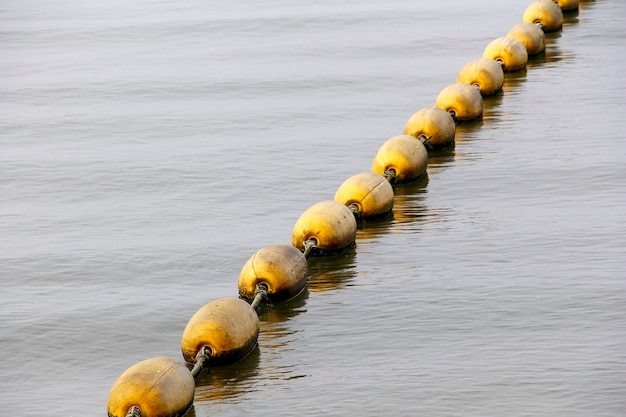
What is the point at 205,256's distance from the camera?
1077 cm

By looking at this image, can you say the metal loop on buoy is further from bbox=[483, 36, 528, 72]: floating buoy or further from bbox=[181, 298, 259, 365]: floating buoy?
bbox=[483, 36, 528, 72]: floating buoy

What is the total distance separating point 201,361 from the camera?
8.38m

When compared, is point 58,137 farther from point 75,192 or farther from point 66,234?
point 66,234

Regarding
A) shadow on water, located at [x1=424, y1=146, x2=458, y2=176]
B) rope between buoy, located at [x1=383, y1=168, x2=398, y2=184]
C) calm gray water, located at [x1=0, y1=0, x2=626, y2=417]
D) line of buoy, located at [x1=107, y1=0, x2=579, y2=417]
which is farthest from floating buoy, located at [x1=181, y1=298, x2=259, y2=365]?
shadow on water, located at [x1=424, y1=146, x2=458, y2=176]

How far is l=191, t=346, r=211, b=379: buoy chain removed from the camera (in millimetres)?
8289

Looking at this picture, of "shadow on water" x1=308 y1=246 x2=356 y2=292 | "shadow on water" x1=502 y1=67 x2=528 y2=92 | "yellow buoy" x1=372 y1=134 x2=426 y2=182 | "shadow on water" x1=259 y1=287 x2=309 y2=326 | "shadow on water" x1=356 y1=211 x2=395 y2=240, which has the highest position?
"shadow on water" x1=502 y1=67 x2=528 y2=92

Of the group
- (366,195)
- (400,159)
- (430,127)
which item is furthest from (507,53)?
(366,195)

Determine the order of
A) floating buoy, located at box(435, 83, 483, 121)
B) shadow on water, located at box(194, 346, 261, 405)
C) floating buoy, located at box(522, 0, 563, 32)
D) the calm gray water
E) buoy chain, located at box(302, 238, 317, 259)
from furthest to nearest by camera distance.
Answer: floating buoy, located at box(522, 0, 563, 32) → floating buoy, located at box(435, 83, 483, 121) → buoy chain, located at box(302, 238, 317, 259) → the calm gray water → shadow on water, located at box(194, 346, 261, 405)

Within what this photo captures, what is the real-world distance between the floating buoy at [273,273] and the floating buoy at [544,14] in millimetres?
10118

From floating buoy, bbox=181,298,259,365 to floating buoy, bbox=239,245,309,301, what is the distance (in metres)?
0.94

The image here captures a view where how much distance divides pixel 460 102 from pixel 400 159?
2.31 metres

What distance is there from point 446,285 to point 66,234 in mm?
3927

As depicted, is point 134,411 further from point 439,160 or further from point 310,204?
point 439,160

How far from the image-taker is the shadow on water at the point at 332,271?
10.1 m
